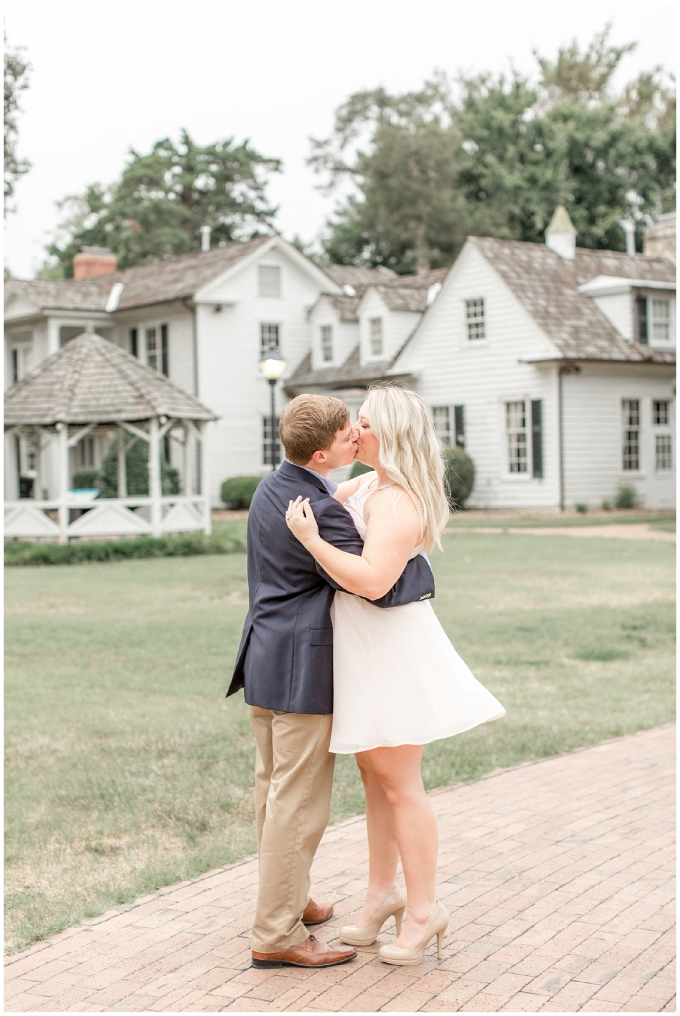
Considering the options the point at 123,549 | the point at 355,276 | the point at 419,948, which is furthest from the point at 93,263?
the point at 419,948

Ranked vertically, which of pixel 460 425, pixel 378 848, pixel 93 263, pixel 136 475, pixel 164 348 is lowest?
pixel 378 848

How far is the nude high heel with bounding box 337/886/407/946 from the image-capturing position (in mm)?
3936

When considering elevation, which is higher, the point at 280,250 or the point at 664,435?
the point at 280,250

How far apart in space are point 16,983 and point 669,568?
46.0ft

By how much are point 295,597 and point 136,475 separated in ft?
90.8

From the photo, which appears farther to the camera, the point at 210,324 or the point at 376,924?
the point at 210,324

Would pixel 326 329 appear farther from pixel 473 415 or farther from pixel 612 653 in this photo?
pixel 612 653

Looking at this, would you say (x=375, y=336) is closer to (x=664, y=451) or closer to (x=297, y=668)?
(x=664, y=451)

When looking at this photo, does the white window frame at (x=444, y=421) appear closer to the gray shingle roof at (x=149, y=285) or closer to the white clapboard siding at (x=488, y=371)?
the white clapboard siding at (x=488, y=371)

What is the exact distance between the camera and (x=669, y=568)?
16422 mm

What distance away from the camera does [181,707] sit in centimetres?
793

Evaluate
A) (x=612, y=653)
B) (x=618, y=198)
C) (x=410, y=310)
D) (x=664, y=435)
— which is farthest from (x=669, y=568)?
(x=618, y=198)

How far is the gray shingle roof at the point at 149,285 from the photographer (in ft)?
111

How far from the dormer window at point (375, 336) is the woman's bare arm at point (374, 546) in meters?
30.0
